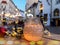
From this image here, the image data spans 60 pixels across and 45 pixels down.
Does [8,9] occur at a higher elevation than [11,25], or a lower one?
higher

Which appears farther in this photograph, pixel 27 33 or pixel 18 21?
pixel 18 21

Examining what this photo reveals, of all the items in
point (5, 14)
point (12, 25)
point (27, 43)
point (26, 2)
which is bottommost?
point (27, 43)

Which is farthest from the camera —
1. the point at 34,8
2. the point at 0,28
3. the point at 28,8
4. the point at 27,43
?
the point at 34,8

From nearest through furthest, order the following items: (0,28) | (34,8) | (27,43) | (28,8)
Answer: (27,43)
(0,28)
(28,8)
(34,8)

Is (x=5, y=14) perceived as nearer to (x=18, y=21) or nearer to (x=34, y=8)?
(x=18, y=21)

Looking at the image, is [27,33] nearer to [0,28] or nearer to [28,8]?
[0,28]

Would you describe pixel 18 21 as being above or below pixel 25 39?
above

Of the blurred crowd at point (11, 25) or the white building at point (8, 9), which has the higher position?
the white building at point (8, 9)

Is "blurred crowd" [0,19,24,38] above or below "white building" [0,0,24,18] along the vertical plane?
below

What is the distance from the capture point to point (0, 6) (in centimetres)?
247

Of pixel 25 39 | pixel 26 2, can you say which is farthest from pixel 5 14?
pixel 25 39

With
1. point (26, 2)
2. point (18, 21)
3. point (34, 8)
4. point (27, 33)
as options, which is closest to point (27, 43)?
point (27, 33)

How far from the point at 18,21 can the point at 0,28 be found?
0.83 feet

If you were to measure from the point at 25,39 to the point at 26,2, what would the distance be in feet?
Answer: 1.96
